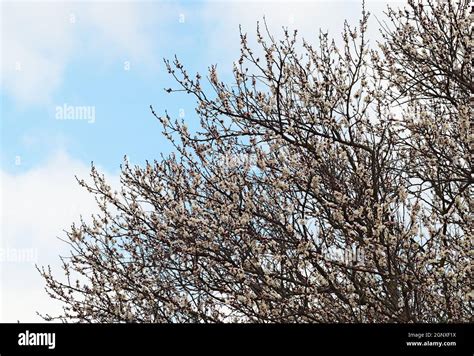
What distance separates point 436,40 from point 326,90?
1235mm

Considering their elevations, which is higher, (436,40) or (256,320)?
(436,40)

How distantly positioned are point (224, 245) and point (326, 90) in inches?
61.1

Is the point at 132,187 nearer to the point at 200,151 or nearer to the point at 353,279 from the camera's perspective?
the point at 200,151

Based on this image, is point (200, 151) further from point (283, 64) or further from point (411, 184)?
point (411, 184)

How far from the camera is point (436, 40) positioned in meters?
6.23
